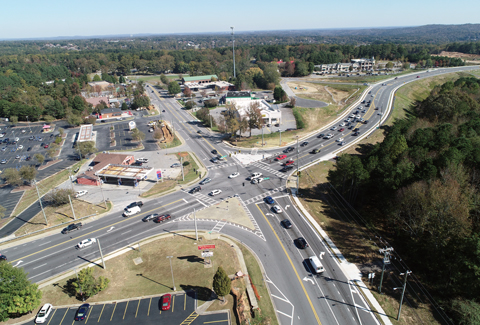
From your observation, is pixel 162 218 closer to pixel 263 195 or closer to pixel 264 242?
pixel 264 242

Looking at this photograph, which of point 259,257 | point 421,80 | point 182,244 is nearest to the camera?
point 259,257

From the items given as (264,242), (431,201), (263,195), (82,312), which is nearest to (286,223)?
(264,242)

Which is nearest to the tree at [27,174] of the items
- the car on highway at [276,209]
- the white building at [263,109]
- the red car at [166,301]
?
the red car at [166,301]

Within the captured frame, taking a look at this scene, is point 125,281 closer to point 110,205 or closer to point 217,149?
point 110,205

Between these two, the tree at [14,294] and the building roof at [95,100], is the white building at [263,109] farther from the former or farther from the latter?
the tree at [14,294]

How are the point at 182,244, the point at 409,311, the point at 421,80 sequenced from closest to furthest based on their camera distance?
1. the point at 409,311
2. the point at 182,244
3. the point at 421,80

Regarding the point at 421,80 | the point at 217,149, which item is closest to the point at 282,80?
the point at 421,80
